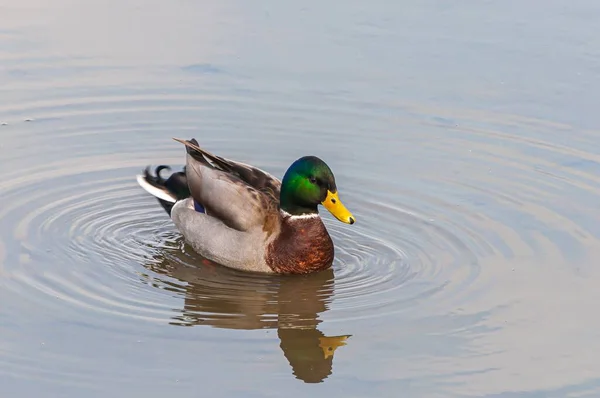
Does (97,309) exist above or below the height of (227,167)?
below

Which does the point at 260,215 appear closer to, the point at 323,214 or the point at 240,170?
the point at 240,170

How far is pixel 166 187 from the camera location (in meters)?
9.05

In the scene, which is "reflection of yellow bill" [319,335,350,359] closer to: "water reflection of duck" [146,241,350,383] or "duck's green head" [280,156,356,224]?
"water reflection of duck" [146,241,350,383]

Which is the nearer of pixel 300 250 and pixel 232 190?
pixel 300 250

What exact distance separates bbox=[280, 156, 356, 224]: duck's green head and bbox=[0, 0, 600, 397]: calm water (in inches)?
17.5

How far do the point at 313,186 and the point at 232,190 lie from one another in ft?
1.88

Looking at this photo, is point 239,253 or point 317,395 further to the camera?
point 239,253

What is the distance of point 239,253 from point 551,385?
2.53 meters

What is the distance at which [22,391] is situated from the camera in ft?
20.2

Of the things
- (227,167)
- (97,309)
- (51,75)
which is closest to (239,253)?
(227,167)

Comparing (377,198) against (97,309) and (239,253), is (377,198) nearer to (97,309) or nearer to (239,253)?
(239,253)

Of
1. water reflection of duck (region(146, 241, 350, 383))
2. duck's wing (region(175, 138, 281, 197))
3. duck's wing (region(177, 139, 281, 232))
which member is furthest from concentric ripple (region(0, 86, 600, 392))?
duck's wing (region(175, 138, 281, 197))

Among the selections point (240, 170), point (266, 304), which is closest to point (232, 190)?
point (240, 170)

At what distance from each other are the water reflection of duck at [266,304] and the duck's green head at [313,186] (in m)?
0.46
